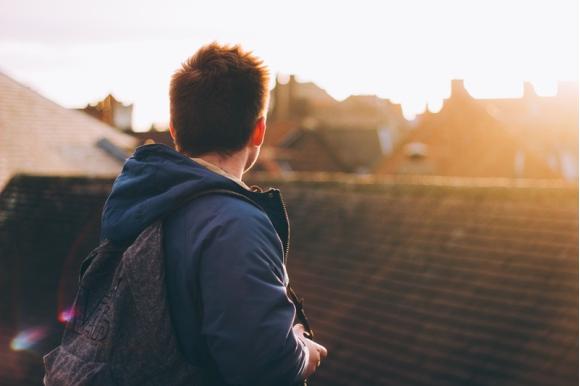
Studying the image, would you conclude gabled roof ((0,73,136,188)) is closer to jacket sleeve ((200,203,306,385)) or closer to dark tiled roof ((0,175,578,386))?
dark tiled roof ((0,175,578,386))

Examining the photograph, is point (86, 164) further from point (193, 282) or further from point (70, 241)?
point (193, 282)

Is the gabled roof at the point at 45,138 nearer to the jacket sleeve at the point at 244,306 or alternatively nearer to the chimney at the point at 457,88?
the jacket sleeve at the point at 244,306

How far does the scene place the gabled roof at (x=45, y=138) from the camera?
15469 millimetres

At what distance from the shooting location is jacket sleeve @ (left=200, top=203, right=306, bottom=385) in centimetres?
145

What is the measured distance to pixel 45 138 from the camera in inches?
648

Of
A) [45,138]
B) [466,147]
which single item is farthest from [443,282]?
[466,147]

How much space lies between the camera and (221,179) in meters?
1.59

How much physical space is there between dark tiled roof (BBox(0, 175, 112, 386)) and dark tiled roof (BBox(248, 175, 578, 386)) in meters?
4.51

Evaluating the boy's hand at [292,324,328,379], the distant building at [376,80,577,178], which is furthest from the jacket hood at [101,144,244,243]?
the distant building at [376,80,577,178]

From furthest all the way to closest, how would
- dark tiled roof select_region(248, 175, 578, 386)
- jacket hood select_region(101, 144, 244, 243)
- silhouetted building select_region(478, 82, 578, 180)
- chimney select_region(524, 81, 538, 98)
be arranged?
chimney select_region(524, 81, 538, 98), silhouetted building select_region(478, 82, 578, 180), dark tiled roof select_region(248, 175, 578, 386), jacket hood select_region(101, 144, 244, 243)

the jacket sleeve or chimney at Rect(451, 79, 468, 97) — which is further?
chimney at Rect(451, 79, 468, 97)

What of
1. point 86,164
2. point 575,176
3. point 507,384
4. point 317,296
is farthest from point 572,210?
point 575,176

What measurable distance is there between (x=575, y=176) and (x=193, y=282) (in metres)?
31.0

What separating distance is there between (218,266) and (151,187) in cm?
31
